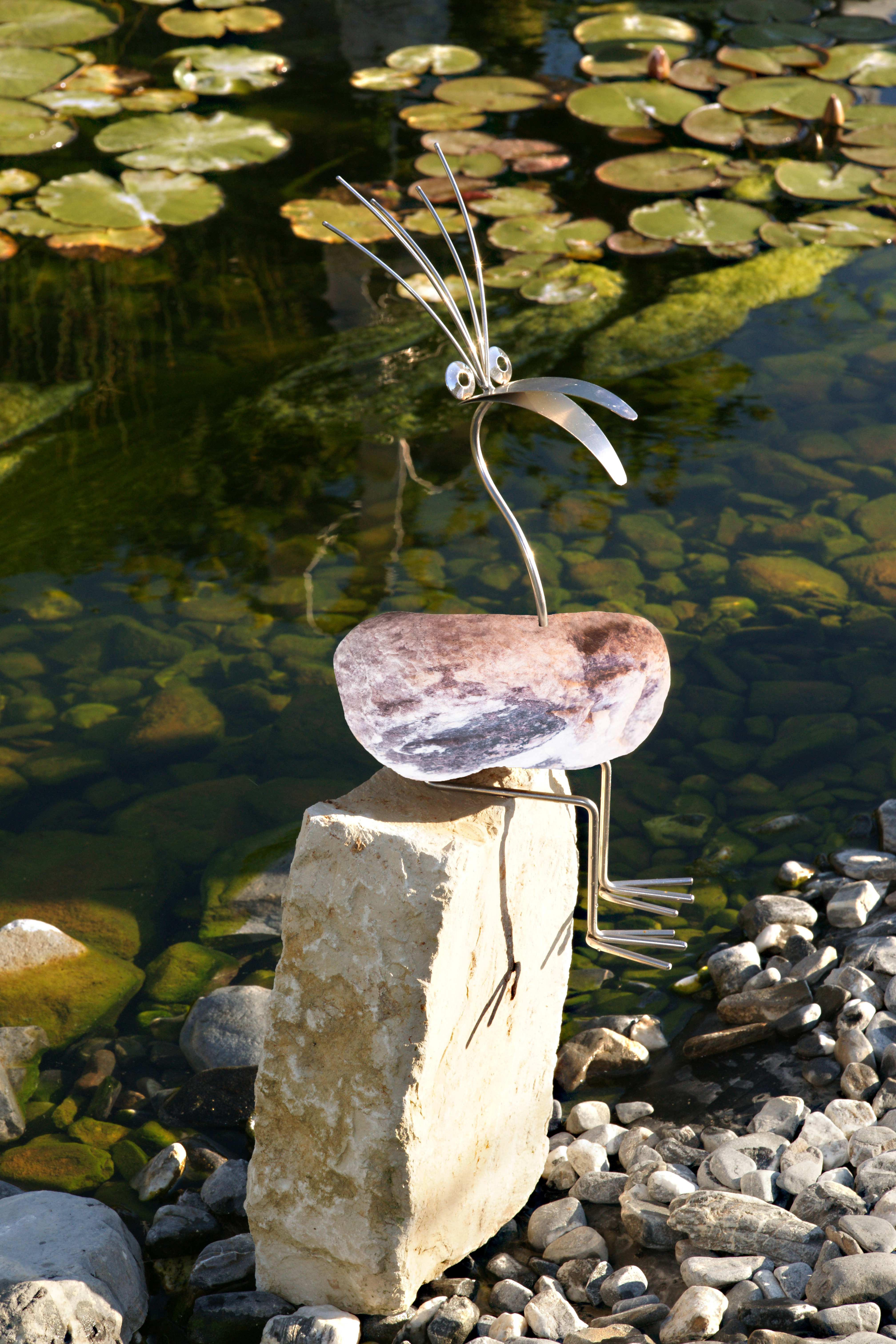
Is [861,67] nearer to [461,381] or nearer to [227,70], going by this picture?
[227,70]

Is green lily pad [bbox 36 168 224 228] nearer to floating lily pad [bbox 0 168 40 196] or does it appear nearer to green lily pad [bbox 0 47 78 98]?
floating lily pad [bbox 0 168 40 196]

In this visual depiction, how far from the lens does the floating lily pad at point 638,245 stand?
4.55m

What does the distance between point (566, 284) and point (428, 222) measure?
2.02 feet

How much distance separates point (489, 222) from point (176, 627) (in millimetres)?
2540

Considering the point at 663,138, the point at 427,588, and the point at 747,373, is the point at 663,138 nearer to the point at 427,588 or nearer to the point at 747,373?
the point at 747,373

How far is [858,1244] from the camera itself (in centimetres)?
149

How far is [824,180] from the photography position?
4871 mm

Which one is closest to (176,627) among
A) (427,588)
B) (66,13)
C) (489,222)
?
(427,588)

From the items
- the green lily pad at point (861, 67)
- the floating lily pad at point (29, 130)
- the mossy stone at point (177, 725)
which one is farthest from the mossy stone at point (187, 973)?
the green lily pad at point (861, 67)

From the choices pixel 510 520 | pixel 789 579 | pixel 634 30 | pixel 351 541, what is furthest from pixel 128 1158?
pixel 634 30

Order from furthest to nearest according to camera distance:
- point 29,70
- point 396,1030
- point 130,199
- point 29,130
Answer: point 29,70
point 29,130
point 130,199
point 396,1030

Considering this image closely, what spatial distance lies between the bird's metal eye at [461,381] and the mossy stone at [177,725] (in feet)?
5.19

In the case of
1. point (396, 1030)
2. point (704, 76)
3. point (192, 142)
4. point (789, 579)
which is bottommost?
point (789, 579)

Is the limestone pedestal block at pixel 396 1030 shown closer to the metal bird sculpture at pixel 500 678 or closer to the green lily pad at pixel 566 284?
the metal bird sculpture at pixel 500 678
